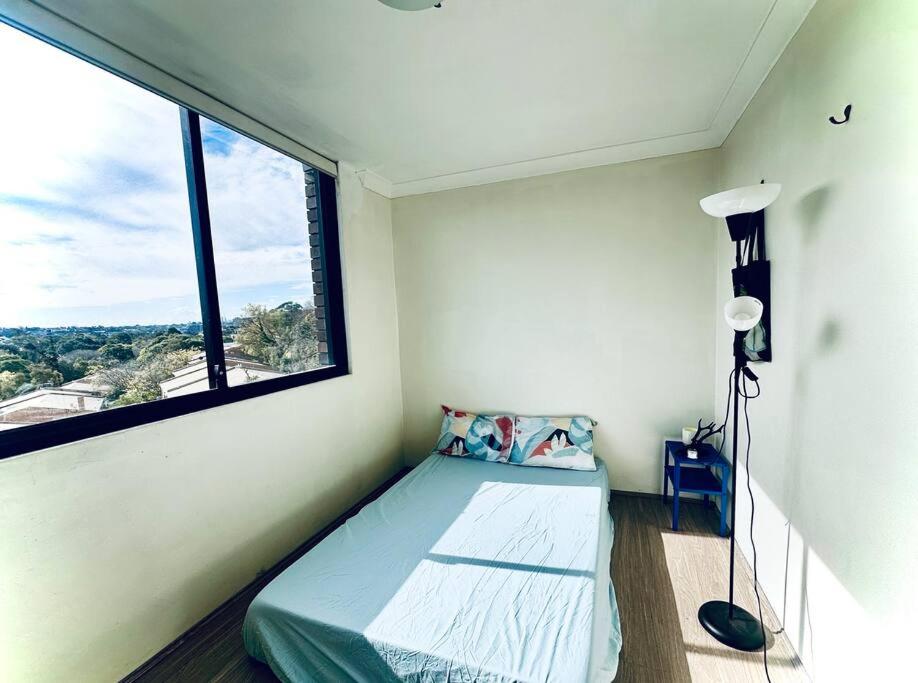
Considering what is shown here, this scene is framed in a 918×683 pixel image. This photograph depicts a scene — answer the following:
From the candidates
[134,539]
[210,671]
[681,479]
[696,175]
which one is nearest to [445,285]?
[696,175]

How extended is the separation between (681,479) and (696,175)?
6.64 feet

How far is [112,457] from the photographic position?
1453 millimetres

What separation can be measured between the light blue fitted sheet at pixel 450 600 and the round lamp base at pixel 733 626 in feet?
1.32

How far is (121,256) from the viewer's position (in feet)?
5.12

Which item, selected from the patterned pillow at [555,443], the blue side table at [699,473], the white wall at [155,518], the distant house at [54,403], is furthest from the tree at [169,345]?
the blue side table at [699,473]

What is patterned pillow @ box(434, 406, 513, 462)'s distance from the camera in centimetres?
283

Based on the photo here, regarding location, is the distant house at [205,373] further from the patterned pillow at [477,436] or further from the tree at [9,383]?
the patterned pillow at [477,436]

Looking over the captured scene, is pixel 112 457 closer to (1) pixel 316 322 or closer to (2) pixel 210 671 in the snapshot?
(2) pixel 210 671

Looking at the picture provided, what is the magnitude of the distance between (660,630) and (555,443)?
1229 millimetres

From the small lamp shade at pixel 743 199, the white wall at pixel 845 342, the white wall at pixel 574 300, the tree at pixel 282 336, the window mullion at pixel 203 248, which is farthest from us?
the white wall at pixel 574 300

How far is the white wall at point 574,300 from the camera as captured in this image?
102 inches

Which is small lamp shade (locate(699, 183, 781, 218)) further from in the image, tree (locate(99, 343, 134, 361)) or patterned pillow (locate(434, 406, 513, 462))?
tree (locate(99, 343, 134, 361))

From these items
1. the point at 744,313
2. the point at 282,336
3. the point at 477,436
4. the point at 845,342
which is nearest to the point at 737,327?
the point at 744,313

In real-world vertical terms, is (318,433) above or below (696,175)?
below
